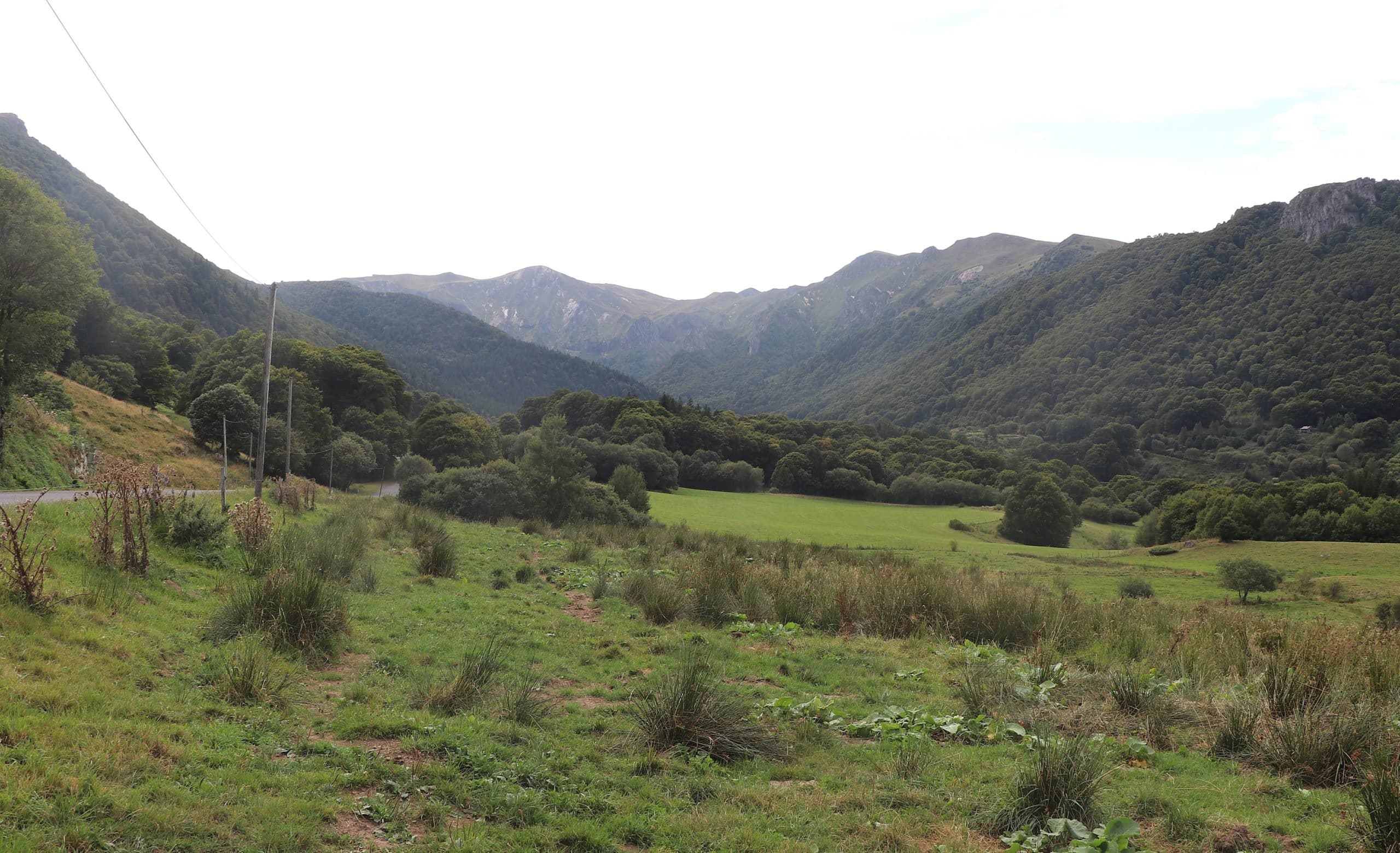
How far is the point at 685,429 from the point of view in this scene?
91312mm

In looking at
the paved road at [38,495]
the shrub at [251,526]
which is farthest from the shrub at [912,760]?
the paved road at [38,495]

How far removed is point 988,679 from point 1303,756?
10.2 ft

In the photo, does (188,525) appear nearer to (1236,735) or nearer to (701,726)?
(701,726)

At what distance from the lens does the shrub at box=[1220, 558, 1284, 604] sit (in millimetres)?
25094

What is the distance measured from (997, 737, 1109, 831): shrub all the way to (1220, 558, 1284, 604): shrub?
82.4ft

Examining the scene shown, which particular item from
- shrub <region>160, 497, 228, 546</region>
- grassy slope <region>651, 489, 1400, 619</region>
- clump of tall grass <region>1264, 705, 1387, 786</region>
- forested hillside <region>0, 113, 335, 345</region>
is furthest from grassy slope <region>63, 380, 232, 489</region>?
forested hillside <region>0, 113, 335, 345</region>

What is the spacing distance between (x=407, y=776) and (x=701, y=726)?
2.72 meters

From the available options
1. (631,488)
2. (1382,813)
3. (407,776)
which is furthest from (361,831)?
(631,488)

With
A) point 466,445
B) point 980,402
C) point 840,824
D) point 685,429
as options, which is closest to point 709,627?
point 840,824

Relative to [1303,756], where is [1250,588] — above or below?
below

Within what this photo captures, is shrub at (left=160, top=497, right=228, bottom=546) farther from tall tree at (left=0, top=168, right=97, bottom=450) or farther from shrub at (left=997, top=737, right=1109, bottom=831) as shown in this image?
tall tree at (left=0, top=168, right=97, bottom=450)

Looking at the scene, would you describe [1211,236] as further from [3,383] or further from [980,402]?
[3,383]

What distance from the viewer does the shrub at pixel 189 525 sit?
1244 cm

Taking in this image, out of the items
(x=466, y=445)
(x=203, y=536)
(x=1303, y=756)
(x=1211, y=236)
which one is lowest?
(x=466, y=445)
